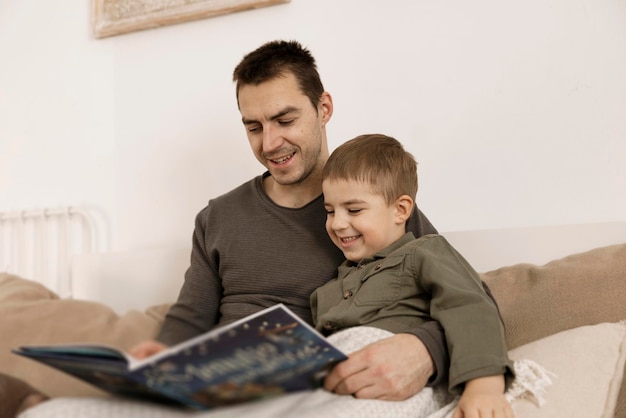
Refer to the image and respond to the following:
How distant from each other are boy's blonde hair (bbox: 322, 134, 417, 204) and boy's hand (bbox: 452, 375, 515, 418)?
1.23 feet

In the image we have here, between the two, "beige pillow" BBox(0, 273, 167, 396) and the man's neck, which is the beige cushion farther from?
"beige pillow" BBox(0, 273, 167, 396)

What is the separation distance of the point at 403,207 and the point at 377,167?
9cm

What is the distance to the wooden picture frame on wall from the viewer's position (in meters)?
1.80

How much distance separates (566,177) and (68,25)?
5.36ft

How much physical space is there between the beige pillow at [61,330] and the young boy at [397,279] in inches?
18.6

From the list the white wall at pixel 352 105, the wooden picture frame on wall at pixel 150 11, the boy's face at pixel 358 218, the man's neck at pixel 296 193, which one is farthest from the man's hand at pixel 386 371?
the wooden picture frame on wall at pixel 150 11

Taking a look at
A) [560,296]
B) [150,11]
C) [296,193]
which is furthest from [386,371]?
[150,11]

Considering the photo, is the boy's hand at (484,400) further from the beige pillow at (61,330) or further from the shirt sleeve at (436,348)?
the beige pillow at (61,330)

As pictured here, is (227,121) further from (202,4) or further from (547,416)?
(547,416)

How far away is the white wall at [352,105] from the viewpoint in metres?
1.41

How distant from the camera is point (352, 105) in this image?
5.34ft

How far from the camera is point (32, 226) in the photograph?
1.90m

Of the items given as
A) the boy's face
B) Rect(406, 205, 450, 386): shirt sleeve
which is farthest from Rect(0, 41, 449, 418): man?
Rect(406, 205, 450, 386): shirt sleeve

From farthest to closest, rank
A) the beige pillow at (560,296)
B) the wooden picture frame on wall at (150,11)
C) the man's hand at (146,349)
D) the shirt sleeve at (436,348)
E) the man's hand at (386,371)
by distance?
the wooden picture frame on wall at (150,11), the beige pillow at (560,296), the shirt sleeve at (436,348), the man's hand at (386,371), the man's hand at (146,349)
